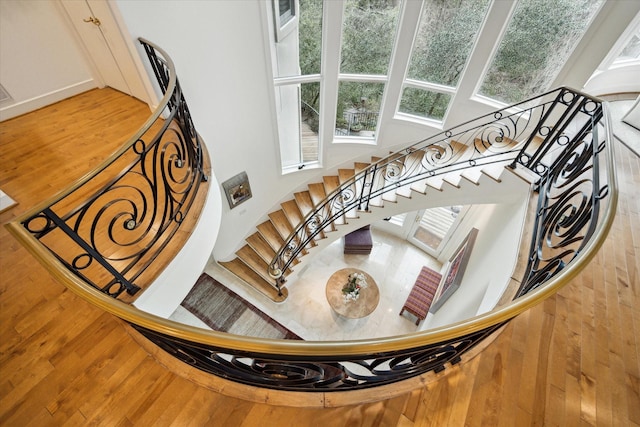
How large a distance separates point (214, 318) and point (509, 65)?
256 inches

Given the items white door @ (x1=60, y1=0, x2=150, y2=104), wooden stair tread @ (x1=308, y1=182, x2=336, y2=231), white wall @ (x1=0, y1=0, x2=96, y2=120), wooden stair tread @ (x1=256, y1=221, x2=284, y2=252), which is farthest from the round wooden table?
white wall @ (x1=0, y1=0, x2=96, y2=120)

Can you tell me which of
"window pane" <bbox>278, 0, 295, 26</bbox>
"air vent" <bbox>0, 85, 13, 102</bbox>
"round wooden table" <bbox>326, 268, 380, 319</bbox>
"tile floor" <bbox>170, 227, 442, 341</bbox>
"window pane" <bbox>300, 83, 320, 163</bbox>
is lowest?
"tile floor" <bbox>170, 227, 442, 341</bbox>

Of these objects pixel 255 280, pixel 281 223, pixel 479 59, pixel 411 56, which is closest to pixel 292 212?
pixel 281 223

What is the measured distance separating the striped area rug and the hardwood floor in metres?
3.45

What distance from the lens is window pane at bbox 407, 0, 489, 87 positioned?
404 cm

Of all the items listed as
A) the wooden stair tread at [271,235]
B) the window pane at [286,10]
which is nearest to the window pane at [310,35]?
the window pane at [286,10]

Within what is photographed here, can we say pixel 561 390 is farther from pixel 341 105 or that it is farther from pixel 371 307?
pixel 341 105

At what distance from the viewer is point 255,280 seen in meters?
5.71

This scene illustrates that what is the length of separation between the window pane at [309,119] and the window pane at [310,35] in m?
0.34

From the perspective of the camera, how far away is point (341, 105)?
17.4ft

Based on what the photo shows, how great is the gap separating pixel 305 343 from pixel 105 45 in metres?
4.15

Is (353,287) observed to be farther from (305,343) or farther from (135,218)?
(305,343)

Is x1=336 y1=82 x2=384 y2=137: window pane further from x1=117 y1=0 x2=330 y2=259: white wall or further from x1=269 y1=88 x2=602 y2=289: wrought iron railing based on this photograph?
x1=117 y1=0 x2=330 y2=259: white wall

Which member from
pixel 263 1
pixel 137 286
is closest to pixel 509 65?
pixel 263 1
